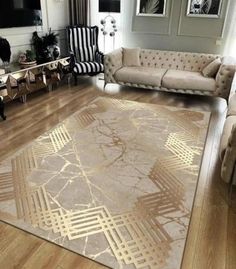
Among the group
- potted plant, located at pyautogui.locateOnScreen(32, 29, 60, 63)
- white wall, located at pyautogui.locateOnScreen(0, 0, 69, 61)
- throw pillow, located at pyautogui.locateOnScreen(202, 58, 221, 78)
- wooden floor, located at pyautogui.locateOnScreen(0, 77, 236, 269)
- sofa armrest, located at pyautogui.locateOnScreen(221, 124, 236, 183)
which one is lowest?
wooden floor, located at pyautogui.locateOnScreen(0, 77, 236, 269)

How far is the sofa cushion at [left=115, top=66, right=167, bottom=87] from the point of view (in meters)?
4.31

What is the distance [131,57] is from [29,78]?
1.87 m

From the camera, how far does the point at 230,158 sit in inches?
78.2

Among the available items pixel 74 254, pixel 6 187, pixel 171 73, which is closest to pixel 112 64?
pixel 171 73

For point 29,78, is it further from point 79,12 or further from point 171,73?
point 171,73

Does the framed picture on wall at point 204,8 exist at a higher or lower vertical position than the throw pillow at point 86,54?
higher

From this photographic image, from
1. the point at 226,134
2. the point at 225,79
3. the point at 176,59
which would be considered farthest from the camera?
the point at 176,59

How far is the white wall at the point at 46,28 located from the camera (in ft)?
13.6

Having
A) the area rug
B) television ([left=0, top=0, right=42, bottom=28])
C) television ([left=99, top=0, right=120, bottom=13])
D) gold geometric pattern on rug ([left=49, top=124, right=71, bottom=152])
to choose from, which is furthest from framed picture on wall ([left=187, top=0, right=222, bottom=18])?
gold geometric pattern on rug ([left=49, top=124, right=71, bottom=152])

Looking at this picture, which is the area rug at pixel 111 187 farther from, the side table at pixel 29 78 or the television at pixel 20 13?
the television at pixel 20 13

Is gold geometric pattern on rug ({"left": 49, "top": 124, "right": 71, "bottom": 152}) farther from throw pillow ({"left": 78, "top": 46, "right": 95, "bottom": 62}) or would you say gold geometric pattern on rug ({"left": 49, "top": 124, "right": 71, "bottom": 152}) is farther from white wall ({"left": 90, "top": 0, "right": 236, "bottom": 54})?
white wall ({"left": 90, "top": 0, "right": 236, "bottom": 54})

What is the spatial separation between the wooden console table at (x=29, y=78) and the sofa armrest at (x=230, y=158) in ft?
9.67

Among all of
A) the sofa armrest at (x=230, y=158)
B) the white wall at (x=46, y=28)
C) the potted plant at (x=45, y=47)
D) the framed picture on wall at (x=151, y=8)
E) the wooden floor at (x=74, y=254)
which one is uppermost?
the framed picture on wall at (x=151, y=8)

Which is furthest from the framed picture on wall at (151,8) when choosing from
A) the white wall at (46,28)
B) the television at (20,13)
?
the television at (20,13)
